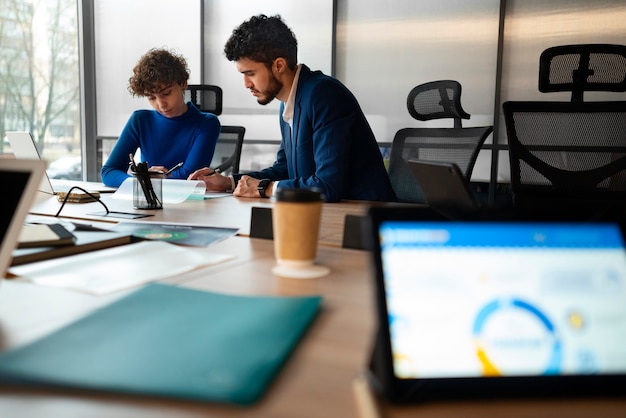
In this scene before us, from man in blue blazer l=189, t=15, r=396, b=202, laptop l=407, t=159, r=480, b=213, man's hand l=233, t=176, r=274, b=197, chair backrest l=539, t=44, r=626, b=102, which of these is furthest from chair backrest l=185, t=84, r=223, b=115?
laptop l=407, t=159, r=480, b=213

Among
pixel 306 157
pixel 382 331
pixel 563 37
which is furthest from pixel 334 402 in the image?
pixel 563 37

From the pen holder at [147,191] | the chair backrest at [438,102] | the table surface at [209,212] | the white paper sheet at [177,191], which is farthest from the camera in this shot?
the chair backrest at [438,102]

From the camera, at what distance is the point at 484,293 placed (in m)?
0.50

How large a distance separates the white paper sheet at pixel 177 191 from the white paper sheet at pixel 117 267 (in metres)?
0.88

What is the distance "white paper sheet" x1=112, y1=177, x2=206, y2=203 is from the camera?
6.47ft

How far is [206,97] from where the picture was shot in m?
3.36

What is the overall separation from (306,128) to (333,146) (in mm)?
204

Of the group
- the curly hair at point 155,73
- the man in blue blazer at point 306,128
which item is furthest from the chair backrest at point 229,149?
the man in blue blazer at point 306,128

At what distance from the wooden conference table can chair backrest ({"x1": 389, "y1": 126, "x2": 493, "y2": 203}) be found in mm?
1431

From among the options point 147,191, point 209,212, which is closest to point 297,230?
point 209,212

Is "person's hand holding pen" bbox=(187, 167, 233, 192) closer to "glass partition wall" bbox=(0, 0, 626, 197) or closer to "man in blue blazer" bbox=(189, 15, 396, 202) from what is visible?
"man in blue blazer" bbox=(189, 15, 396, 202)

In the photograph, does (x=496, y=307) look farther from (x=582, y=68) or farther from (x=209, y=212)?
(x=582, y=68)

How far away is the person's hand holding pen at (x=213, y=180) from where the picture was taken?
7.62 feet

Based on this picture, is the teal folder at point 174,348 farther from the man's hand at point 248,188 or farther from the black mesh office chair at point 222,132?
the black mesh office chair at point 222,132
